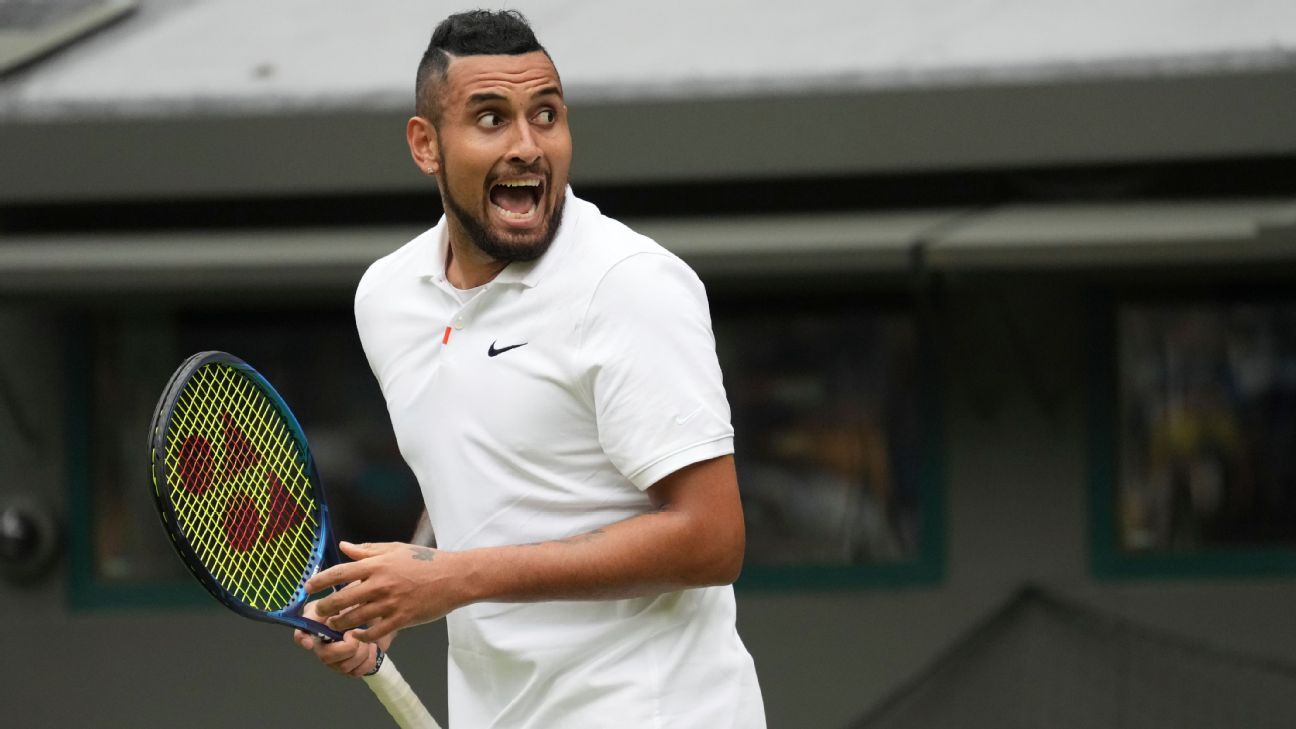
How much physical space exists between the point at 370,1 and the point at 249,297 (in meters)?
1.27

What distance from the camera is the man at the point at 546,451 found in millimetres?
2141

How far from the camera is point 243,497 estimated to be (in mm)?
2623

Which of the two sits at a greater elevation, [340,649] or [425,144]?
[425,144]

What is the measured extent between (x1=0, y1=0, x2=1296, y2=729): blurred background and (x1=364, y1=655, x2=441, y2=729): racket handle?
2802 mm

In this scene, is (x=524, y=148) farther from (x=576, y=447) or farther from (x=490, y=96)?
(x=576, y=447)

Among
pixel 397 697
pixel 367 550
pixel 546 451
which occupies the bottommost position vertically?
pixel 397 697

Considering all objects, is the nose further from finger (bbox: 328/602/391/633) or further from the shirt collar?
finger (bbox: 328/602/391/633)

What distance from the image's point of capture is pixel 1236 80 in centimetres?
547

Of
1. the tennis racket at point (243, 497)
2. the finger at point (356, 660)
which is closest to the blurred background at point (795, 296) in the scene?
the tennis racket at point (243, 497)

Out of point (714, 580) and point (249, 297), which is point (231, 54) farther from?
point (714, 580)

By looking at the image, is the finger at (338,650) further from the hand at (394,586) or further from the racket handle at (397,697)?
the hand at (394,586)

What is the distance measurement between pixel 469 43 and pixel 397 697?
3.44 feet

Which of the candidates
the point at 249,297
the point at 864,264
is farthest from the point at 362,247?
the point at 864,264

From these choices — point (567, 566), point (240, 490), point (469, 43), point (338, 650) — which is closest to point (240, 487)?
point (240, 490)
